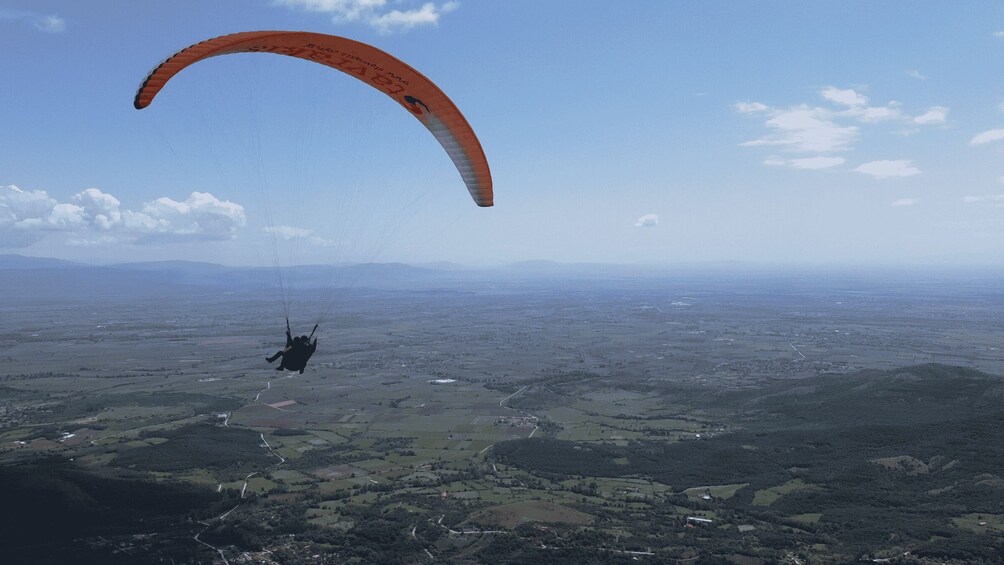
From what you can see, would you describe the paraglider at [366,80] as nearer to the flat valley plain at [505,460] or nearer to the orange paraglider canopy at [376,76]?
the orange paraglider canopy at [376,76]

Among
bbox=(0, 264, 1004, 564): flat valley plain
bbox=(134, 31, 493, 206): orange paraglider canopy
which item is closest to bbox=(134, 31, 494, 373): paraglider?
bbox=(134, 31, 493, 206): orange paraglider canopy

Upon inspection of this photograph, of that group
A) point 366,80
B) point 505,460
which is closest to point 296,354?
point 366,80

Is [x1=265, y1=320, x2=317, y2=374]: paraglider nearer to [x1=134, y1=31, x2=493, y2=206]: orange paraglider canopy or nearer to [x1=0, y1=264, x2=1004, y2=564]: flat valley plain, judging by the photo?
[x1=134, y1=31, x2=493, y2=206]: orange paraglider canopy

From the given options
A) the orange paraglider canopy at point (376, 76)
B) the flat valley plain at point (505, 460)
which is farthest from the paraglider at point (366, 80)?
the flat valley plain at point (505, 460)

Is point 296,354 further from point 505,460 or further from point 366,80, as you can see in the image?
point 505,460

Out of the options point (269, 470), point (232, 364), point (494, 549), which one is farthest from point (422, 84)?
point (232, 364)

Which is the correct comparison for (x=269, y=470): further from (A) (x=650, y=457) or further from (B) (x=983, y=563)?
(B) (x=983, y=563)
